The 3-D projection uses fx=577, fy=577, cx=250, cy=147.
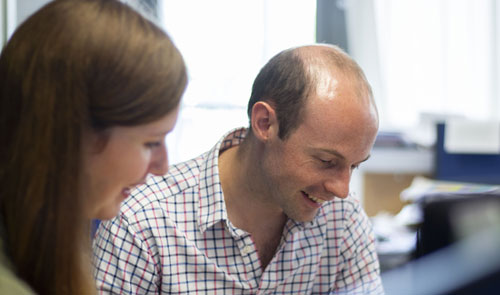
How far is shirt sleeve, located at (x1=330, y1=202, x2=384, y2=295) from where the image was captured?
1.36 metres

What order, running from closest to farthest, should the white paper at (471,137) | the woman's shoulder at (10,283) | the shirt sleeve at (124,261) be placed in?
the woman's shoulder at (10,283), the shirt sleeve at (124,261), the white paper at (471,137)

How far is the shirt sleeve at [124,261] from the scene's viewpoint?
45.0 inches

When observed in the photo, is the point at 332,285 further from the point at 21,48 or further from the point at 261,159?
the point at 21,48

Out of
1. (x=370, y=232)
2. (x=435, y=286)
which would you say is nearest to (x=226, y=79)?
(x=370, y=232)

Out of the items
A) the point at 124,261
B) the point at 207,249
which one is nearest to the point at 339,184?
the point at 207,249

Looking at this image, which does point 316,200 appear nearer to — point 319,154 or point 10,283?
point 319,154

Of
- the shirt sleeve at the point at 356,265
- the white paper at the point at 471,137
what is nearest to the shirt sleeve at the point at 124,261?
the shirt sleeve at the point at 356,265

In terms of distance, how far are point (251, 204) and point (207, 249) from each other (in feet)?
0.47

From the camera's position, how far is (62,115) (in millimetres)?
696

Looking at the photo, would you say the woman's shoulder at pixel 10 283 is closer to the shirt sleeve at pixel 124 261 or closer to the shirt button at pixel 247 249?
the shirt sleeve at pixel 124 261

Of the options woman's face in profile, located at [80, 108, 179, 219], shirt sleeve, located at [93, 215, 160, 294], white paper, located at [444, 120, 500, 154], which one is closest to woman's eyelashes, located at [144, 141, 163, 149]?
woman's face in profile, located at [80, 108, 179, 219]

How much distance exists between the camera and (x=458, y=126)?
2.43 metres

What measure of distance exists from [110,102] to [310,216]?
25.6 inches

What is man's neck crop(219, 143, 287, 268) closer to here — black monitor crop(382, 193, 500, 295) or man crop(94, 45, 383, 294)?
man crop(94, 45, 383, 294)
